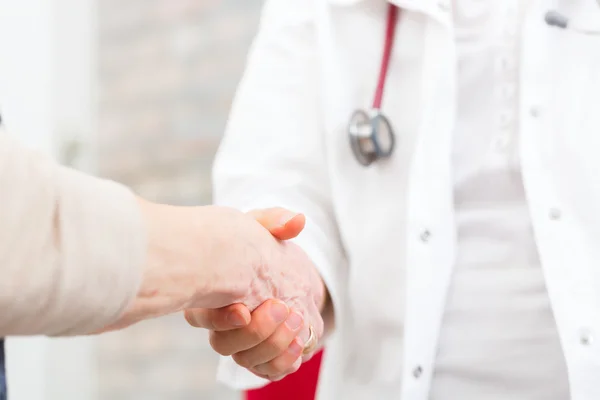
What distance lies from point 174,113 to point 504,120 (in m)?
1.07

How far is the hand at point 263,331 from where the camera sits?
747 mm

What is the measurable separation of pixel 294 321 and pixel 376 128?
1.00ft

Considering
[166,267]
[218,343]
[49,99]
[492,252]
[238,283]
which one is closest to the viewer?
[166,267]

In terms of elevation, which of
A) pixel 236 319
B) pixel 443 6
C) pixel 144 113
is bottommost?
pixel 144 113

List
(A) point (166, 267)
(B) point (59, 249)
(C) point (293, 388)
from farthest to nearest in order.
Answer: (C) point (293, 388), (A) point (166, 267), (B) point (59, 249)

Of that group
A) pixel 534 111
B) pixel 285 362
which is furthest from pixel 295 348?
pixel 534 111

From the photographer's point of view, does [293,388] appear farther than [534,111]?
Yes

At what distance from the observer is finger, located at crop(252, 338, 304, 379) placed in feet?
2.68

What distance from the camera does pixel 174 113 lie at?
1.83 meters

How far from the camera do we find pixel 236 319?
73 centimetres

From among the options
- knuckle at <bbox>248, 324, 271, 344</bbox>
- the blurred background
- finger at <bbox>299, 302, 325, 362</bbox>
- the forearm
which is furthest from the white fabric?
the blurred background

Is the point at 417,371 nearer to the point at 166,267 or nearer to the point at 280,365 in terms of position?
the point at 280,365

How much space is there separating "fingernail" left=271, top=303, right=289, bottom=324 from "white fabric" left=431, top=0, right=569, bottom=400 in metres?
0.25

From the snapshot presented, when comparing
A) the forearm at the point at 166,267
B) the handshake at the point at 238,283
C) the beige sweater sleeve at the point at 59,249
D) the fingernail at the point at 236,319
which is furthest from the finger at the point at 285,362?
the beige sweater sleeve at the point at 59,249
